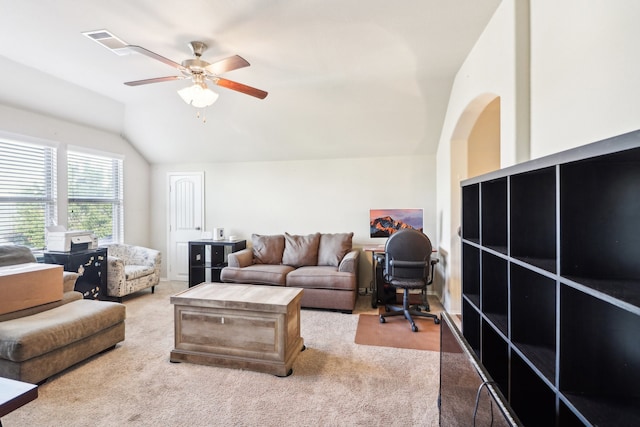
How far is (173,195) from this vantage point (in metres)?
Result: 5.71

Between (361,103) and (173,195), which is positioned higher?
(361,103)

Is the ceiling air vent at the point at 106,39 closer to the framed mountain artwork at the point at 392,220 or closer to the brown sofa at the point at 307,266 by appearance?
the brown sofa at the point at 307,266

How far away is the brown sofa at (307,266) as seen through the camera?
3953mm

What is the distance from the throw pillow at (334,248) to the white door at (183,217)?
7.72 ft

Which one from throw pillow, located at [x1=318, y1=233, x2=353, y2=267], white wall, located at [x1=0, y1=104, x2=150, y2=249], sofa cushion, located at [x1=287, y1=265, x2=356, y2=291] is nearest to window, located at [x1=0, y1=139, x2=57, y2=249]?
white wall, located at [x1=0, y1=104, x2=150, y2=249]

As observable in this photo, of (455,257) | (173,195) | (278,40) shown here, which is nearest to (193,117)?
(173,195)

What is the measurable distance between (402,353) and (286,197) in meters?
3.17

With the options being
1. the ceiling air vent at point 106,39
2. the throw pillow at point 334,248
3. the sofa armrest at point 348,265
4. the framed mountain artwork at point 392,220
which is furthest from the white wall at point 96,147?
the framed mountain artwork at point 392,220

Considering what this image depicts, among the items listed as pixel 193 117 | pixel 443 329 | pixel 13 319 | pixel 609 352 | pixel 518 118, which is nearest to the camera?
pixel 609 352

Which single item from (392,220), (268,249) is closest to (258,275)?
(268,249)

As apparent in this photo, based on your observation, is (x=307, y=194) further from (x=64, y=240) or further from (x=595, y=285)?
(x=595, y=285)

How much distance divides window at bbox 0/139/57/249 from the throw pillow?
11.9 ft

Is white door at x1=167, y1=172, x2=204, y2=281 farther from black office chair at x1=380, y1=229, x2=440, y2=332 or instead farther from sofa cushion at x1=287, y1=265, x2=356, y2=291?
black office chair at x1=380, y1=229, x2=440, y2=332

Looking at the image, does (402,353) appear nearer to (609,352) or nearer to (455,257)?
(455,257)
